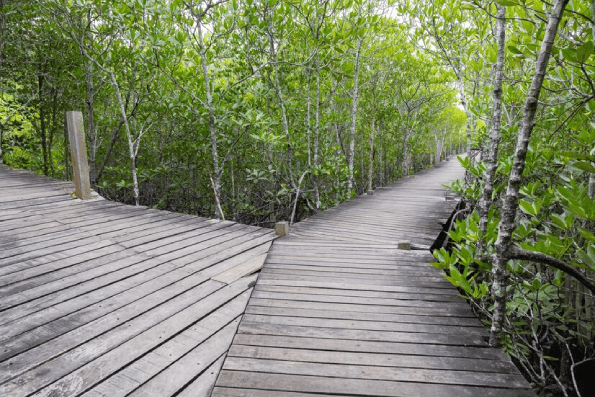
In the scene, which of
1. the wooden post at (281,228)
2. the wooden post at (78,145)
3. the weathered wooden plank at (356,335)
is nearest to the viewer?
the weathered wooden plank at (356,335)

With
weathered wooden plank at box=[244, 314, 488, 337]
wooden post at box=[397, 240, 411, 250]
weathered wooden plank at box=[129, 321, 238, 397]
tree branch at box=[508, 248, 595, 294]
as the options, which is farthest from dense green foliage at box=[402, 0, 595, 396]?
weathered wooden plank at box=[129, 321, 238, 397]

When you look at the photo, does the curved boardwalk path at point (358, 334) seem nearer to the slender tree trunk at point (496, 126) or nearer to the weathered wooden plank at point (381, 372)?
the weathered wooden plank at point (381, 372)

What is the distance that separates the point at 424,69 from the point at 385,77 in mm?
1572

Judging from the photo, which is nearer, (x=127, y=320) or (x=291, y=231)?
(x=127, y=320)

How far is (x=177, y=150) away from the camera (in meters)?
8.45

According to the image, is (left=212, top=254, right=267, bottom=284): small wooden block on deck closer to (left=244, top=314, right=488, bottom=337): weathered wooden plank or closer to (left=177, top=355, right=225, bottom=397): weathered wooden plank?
(left=244, top=314, right=488, bottom=337): weathered wooden plank

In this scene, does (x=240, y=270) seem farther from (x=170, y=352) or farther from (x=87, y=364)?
(x=87, y=364)

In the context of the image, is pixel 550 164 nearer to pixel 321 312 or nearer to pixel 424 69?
pixel 321 312

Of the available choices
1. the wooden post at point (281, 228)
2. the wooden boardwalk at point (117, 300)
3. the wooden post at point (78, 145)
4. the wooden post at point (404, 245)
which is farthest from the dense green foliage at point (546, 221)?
the wooden post at point (78, 145)

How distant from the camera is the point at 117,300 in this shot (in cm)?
261

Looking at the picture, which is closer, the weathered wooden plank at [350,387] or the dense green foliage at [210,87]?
the weathered wooden plank at [350,387]

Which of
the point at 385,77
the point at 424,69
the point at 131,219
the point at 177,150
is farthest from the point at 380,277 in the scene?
the point at 424,69

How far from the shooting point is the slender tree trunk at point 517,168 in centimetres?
161

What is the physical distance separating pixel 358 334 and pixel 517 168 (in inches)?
55.3
